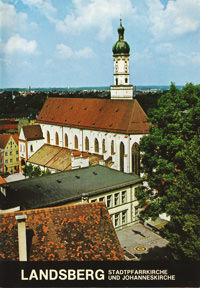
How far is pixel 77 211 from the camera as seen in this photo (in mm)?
12875

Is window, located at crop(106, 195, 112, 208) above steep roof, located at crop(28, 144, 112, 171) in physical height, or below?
below

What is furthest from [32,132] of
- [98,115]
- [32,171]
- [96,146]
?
[96,146]

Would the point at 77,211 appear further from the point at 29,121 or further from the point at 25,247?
the point at 29,121

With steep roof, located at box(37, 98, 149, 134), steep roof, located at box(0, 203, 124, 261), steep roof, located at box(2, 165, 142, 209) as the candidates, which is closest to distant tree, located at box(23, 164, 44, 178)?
steep roof, located at box(37, 98, 149, 134)

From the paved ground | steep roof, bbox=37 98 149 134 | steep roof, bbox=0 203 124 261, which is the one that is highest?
steep roof, bbox=37 98 149 134

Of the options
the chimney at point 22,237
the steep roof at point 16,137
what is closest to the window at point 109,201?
the chimney at point 22,237

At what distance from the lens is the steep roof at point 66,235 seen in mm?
11375

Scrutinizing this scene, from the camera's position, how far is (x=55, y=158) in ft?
145

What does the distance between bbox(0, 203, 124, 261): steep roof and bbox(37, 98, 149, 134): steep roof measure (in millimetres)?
24366

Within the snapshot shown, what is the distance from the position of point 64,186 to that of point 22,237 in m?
14.0

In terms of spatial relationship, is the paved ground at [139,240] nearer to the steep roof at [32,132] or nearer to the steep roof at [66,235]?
the steep roof at [66,235]

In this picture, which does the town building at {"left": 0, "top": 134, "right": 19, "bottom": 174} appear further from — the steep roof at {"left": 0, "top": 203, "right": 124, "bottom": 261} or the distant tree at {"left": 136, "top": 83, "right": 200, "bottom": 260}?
the steep roof at {"left": 0, "top": 203, "right": 124, "bottom": 261}

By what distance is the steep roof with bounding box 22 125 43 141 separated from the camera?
167 ft

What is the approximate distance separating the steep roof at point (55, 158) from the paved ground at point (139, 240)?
11484 millimetres
